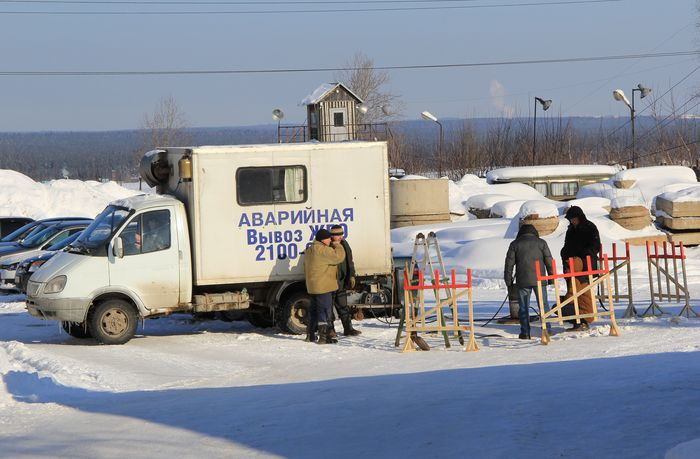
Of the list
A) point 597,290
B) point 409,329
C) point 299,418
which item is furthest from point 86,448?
point 597,290

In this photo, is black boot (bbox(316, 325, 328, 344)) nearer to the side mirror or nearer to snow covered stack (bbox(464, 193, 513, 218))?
the side mirror

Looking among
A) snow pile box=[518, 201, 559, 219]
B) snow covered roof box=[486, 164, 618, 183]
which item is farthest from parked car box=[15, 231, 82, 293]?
snow covered roof box=[486, 164, 618, 183]

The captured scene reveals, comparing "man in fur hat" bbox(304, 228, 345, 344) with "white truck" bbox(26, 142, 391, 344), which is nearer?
"man in fur hat" bbox(304, 228, 345, 344)

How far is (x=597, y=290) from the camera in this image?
1859cm

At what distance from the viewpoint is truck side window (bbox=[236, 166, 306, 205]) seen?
16594 millimetres

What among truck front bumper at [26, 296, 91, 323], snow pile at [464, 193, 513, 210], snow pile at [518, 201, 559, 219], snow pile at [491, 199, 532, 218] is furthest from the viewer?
snow pile at [464, 193, 513, 210]

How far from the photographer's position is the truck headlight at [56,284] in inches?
632

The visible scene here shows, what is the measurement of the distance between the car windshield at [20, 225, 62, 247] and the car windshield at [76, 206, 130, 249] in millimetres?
7564

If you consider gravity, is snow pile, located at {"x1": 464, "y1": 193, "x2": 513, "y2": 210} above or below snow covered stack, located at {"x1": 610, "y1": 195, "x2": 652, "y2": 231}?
above

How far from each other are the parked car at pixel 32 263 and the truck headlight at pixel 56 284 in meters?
5.68

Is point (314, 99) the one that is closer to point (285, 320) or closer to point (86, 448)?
point (285, 320)

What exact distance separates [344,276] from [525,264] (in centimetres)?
263

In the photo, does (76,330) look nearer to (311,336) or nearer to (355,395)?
(311,336)

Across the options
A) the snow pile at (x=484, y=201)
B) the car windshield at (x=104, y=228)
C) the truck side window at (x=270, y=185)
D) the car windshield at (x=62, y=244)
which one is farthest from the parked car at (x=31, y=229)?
the snow pile at (x=484, y=201)
